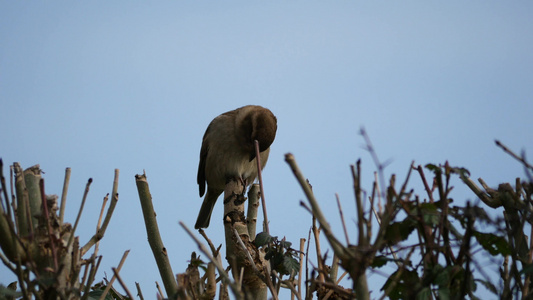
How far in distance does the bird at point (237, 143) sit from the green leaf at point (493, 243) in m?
4.29

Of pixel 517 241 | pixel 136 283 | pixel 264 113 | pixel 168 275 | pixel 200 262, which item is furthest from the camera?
pixel 264 113

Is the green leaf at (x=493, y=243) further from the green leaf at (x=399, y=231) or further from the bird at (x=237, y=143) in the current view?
the bird at (x=237, y=143)

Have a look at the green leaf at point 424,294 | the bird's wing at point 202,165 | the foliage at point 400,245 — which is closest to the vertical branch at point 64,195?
the foliage at point 400,245

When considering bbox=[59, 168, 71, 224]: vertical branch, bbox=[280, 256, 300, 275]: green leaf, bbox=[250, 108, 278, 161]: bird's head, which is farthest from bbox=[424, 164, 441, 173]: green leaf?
bbox=[250, 108, 278, 161]: bird's head

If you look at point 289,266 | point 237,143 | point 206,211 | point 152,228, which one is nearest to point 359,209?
point 289,266

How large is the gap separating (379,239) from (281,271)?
119 cm

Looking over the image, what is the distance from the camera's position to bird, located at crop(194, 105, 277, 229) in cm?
603

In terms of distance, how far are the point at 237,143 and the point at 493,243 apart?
461 centimetres

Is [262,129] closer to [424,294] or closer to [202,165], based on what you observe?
[202,165]

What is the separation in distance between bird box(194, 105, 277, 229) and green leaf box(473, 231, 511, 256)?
169 inches

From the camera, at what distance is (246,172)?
20.6 feet

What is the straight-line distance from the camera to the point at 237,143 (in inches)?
244

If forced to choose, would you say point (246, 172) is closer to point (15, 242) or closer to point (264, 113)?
point (264, 113)

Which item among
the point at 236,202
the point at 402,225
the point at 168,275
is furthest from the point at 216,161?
the point at 402,225
